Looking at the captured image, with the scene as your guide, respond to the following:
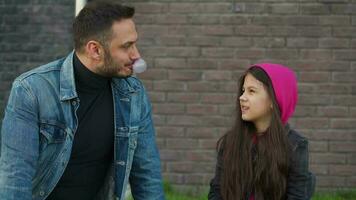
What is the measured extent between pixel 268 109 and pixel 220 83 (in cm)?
251

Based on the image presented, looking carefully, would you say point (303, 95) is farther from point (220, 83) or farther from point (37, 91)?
point (37, 91)

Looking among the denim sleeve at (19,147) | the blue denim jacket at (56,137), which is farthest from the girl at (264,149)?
the denim sleeve at (19,147)

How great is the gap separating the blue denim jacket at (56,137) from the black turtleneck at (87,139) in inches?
1.9

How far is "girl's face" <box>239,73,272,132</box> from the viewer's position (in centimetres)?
368

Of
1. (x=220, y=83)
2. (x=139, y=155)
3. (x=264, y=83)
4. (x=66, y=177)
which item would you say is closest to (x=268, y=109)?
(x=264, y=83)

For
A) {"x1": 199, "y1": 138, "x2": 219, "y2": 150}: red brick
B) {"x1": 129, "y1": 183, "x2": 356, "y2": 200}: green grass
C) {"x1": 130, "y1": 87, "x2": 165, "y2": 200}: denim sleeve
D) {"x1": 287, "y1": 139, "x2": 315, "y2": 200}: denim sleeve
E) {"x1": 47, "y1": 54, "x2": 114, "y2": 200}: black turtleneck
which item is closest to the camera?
{"x1": 47, "y1": 54, "x2": 114, "y2": 200}: black turtleneck

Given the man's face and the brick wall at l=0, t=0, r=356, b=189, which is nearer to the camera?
the man's face

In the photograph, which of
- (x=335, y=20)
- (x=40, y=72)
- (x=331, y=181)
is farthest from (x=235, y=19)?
(x=40, y=72)

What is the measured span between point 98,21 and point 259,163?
1200mm

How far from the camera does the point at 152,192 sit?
3307 mm

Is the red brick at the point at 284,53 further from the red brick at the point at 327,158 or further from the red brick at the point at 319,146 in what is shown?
the red brick at the point at 327,158

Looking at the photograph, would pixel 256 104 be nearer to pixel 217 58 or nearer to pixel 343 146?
pixel 217 58

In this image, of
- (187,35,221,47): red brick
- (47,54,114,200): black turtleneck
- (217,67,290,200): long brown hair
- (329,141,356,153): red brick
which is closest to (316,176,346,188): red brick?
(329,141,356,153): red brick

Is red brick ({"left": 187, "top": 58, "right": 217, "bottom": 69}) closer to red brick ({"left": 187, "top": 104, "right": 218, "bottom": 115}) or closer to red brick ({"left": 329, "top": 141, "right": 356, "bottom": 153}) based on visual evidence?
red brick ({"left": 187, "top": 104, "right": 218, "bottom": 115})
